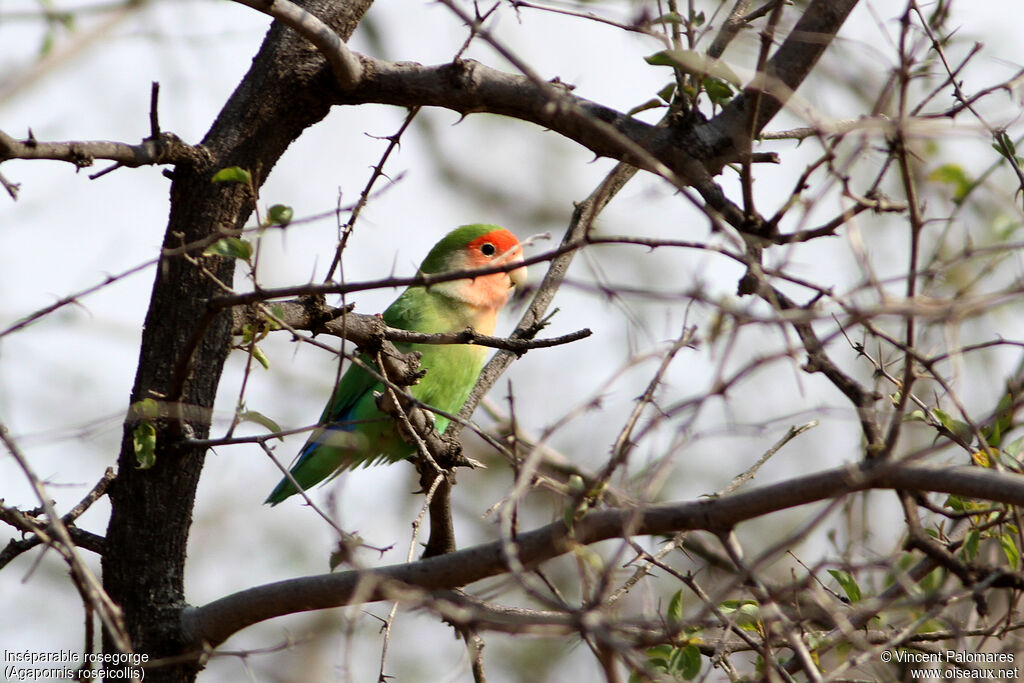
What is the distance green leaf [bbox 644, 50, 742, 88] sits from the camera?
197 cm

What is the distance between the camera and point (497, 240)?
5.05m

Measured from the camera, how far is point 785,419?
187 centimetres

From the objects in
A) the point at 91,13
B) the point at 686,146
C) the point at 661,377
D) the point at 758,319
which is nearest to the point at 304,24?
the point at 686,146

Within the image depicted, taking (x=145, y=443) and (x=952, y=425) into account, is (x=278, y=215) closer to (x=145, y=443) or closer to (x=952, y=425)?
(x=145, y=443)

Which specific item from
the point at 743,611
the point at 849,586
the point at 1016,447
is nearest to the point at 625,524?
the point at 743,611

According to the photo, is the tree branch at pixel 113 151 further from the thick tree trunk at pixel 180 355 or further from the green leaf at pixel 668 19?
the green leaf at pixel 668 19

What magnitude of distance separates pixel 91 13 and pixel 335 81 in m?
5.27

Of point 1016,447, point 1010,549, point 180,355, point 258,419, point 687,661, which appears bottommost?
point 687,661

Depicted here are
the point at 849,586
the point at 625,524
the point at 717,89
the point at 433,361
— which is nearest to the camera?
the point at 625,524

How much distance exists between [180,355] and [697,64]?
140cm

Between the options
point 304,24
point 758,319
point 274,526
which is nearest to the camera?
point 758,319

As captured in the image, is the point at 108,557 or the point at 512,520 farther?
the point at 108,557

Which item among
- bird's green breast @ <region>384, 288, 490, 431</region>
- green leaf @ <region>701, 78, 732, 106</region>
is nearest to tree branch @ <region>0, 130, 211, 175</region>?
green leaf @ <region>701, 78, 732, 106</region>

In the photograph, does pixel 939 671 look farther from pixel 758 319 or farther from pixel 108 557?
pixel 108 557
